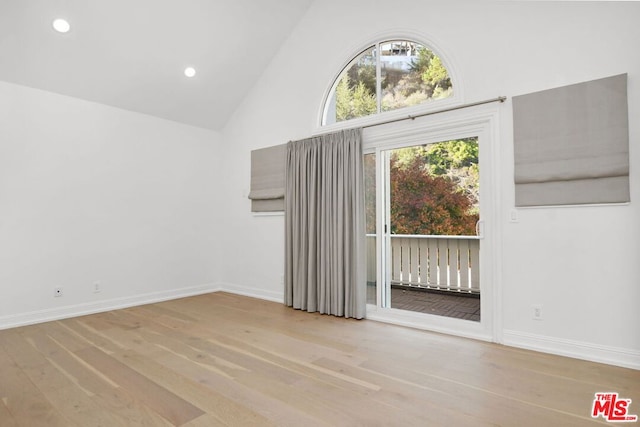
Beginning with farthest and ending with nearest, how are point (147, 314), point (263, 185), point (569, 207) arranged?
1. point (263, 185)
2. point (147, 314)
3. point (569, 207)

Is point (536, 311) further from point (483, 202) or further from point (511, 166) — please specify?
point (511, 166)

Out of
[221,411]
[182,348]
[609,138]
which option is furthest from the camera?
[182,348]

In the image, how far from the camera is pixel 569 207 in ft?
8.87

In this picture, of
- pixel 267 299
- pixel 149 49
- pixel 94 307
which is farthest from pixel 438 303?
pixel 149 49

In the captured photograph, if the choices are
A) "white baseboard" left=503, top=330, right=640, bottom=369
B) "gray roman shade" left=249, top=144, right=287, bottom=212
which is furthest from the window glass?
"white baseboard" left=503, top=330, right=640, bottom=369

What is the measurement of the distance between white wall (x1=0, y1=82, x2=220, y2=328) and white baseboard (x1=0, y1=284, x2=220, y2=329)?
0.01 meters

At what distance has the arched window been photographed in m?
3.54

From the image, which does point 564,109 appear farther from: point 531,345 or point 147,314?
point 147,314

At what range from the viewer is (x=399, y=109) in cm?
368

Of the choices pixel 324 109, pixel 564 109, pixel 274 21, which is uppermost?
pixel 274 21

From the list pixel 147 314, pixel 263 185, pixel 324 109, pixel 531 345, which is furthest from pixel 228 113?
pixel 531 345

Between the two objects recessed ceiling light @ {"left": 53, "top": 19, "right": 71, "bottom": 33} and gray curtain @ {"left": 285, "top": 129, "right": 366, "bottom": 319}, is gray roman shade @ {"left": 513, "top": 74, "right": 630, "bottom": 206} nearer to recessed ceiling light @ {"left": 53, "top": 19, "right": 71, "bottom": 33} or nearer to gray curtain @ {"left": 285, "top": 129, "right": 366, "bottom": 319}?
gray curtain @ {"left": 285, "top": 129, "right": 366, "bottom": 319}

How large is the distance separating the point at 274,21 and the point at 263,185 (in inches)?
84.2

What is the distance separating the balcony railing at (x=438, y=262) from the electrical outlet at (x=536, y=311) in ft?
6.98
